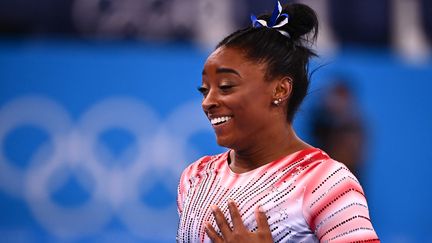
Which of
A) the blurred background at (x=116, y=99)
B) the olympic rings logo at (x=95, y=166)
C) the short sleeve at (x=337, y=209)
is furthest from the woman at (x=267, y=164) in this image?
the olympic rings logo at (x=95, y=166)

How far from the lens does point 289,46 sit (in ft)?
7.29

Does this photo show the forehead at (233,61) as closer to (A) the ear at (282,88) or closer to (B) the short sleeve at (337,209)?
(A) the ear at (282,88)

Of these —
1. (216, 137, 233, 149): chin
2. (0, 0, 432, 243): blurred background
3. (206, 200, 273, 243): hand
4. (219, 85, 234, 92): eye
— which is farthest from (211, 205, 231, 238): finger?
(0, 0, 432, 243): blurred background

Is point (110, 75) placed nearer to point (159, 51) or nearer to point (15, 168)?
point (159, 51)

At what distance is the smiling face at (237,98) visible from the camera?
2113 mm

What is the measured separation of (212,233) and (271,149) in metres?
0.29

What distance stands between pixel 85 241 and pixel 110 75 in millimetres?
1254

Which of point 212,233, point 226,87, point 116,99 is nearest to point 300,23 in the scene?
point 226,87

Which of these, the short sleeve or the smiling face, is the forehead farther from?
the short sleeve

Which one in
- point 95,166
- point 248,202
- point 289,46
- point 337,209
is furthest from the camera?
point 95,166

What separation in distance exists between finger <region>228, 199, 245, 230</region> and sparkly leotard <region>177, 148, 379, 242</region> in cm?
5

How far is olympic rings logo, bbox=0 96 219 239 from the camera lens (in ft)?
20.0

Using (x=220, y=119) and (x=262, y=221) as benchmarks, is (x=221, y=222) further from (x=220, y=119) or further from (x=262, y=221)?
(x=220, y=119)

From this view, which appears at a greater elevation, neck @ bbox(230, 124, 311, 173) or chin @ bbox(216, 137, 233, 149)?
chin @ bbox(216, 137, 233, 149)
